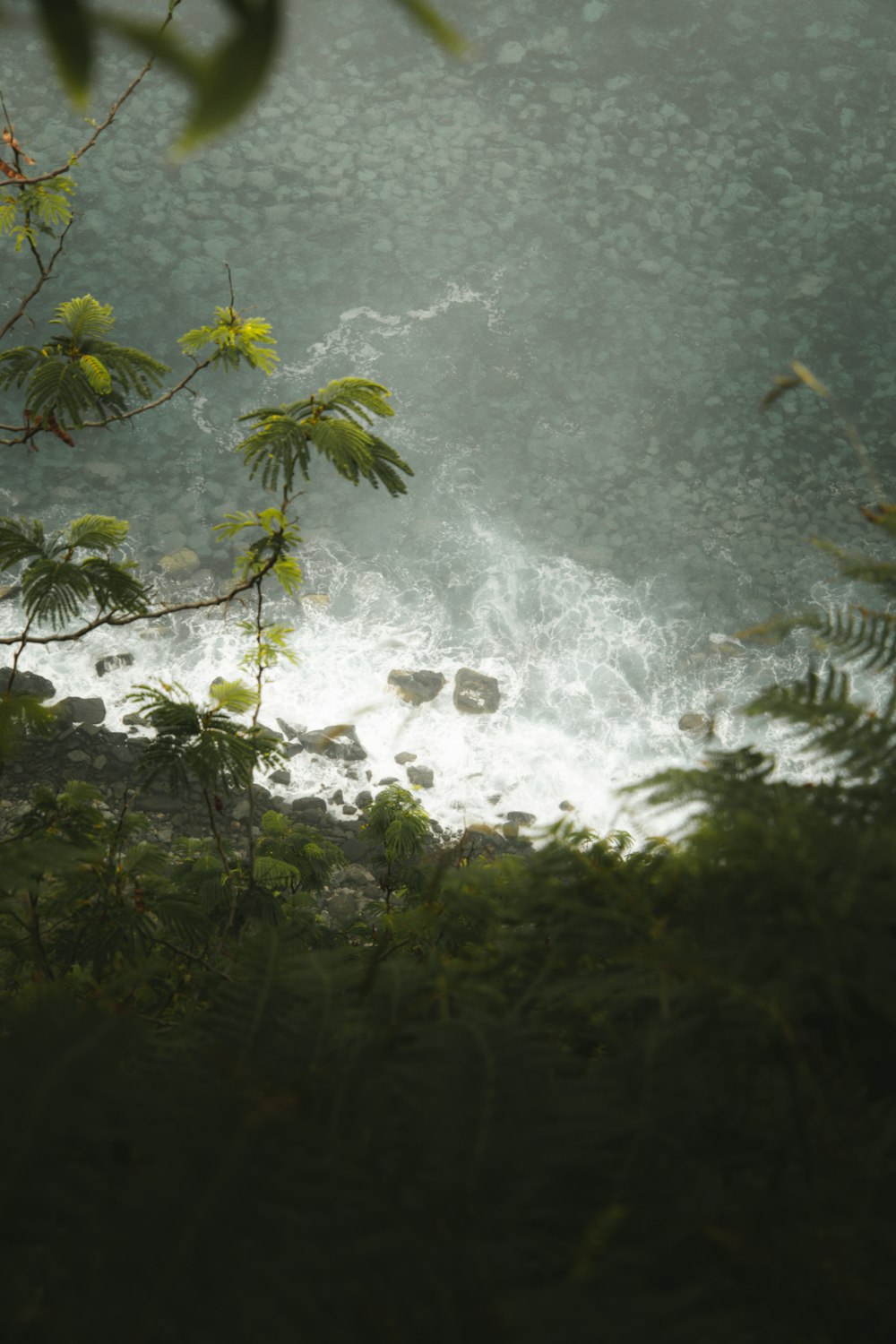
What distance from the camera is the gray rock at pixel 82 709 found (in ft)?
11.0

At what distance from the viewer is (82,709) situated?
338cm

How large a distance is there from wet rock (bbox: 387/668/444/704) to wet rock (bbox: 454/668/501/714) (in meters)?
0.08

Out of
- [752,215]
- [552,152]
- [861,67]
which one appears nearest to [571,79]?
[552,152]

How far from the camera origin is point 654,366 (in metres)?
4.95

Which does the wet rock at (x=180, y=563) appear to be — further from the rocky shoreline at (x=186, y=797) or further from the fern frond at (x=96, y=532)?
the fern frond at (x=96, y=532)

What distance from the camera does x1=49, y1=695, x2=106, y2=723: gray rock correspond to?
335cm

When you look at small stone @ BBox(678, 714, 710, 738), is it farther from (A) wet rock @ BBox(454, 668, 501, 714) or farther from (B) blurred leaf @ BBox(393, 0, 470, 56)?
(B) blurred leaf @ BBox(393, 0, 470, 56)

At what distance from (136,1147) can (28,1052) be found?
0.09 metres

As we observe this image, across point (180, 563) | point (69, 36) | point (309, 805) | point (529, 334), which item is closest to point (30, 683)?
point (180, 563)

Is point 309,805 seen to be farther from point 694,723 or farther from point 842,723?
point 842,723

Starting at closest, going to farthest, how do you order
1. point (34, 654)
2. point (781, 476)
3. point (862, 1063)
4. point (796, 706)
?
point (862, 1063) → point (796, 706) → point (34, 654) → point (781, 476)

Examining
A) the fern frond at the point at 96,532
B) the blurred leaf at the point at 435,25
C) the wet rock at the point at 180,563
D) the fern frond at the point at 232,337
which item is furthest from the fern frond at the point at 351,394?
the wet rock at the point at 180,563

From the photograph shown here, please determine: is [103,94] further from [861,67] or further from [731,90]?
[861,67]

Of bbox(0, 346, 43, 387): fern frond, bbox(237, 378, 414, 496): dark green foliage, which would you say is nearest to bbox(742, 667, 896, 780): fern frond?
bbox(237, 378, 414, 496): dark green foliage
